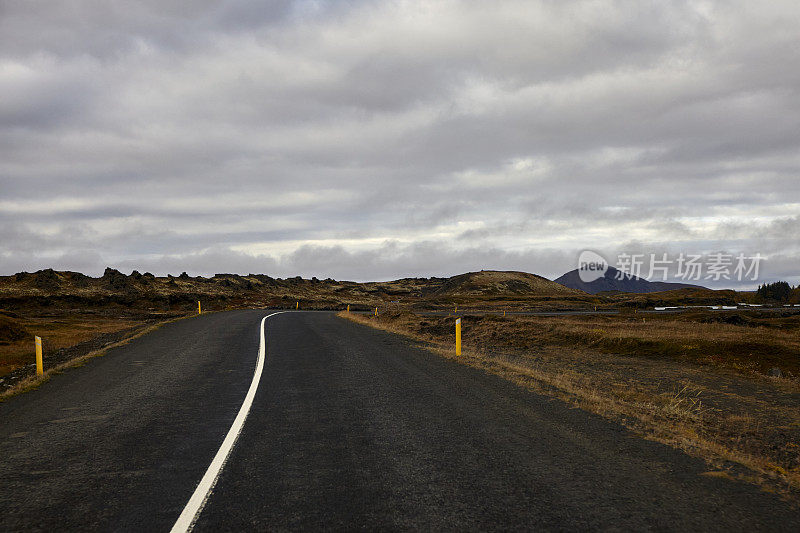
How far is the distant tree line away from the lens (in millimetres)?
117125

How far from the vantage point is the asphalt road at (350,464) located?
14.0 feet

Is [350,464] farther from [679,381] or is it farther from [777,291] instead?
[777,291]

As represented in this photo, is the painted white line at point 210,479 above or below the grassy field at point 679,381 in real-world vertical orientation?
above

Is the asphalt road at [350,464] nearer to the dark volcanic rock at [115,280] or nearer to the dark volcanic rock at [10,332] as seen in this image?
the dark volcanic rock at [10,332]

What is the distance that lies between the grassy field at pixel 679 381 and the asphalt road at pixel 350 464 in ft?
2.40

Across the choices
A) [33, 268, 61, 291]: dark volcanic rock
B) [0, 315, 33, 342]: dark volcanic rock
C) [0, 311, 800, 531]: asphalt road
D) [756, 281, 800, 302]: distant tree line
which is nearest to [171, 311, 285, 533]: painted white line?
[0, 311, 800, 531]: asphalt road

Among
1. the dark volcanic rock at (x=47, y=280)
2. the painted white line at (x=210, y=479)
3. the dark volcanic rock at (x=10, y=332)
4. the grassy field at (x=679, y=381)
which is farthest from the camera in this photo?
the dark volcanic rock at (x=47, y=280)

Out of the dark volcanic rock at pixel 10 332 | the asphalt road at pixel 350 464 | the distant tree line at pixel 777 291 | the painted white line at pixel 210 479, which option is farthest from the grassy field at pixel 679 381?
the distant tree line at pixel 777 291

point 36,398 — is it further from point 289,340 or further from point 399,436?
point 289,340

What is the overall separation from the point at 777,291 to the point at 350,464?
493 ft

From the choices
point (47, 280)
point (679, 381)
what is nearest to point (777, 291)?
point (679, 381)

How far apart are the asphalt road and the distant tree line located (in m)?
138

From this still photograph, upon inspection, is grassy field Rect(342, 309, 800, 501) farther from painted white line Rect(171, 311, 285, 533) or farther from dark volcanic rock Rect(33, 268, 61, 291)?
dark volcanic rock Rect(33, 268, 61, 291)

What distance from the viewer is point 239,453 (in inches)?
234
